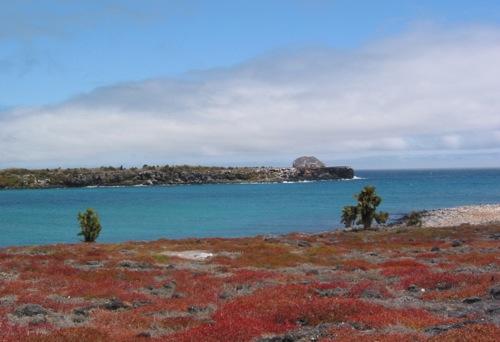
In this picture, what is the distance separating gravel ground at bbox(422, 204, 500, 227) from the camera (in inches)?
3361

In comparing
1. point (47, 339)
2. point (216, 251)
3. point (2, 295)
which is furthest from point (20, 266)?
point (47, 339)

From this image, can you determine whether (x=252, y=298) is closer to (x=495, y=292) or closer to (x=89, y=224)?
(x=495, y=292)

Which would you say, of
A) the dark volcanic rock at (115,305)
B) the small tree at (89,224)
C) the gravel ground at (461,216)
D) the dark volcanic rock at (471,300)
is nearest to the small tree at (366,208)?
the gravel ground at (461,216)

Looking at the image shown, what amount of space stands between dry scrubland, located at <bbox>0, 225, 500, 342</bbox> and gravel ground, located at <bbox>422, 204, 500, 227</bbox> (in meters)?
41.5

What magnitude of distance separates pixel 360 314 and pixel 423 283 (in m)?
9.60

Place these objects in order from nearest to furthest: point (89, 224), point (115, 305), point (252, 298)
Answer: point (252, 298)
point (115, 305)
point (89, 224)

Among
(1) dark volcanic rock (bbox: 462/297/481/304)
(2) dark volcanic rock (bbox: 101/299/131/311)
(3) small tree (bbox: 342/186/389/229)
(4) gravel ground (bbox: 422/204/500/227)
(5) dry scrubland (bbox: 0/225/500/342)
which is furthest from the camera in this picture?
(4) gravel ground (bbox: 422/204/500/227)

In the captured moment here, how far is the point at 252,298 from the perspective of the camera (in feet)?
71.9

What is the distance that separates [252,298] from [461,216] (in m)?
80.9

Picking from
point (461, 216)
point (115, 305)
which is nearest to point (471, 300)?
point (115, 305)

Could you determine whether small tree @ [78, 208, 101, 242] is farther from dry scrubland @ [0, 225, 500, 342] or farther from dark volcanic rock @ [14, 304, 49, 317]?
dark volcanic rock @ [14, 304, 49, 317]

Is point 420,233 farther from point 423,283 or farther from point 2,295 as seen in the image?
point 2,295

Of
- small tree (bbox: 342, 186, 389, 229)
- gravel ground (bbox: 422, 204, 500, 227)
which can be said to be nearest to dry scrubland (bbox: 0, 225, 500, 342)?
small tree (bbox: 342, 186, 389, 229)

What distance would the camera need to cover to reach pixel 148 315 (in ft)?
66.3
